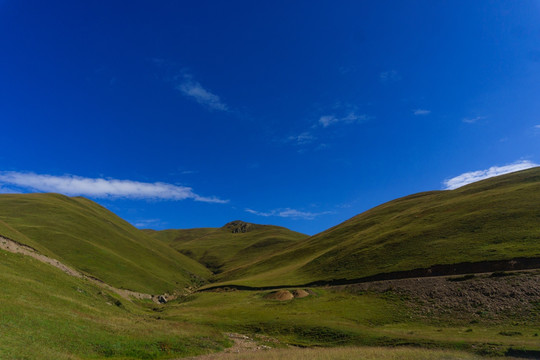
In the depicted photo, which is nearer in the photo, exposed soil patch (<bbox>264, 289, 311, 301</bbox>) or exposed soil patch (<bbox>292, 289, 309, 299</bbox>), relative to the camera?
exposed soil patch (<bbox>292, 289, 309, 299</bbox>)

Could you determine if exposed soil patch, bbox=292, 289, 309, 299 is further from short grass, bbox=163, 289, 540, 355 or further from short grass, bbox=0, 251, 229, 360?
short grass, bbox=0, 251, 229, 360

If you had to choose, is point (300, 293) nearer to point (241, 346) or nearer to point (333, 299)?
point (333, 299)

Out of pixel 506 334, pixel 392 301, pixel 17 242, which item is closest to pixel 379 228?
pixel 392 301

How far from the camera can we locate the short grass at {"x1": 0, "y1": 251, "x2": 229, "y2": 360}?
21.5 m

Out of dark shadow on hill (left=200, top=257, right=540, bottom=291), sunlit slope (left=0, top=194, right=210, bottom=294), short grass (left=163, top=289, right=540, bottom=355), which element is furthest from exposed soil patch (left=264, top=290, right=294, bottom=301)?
sunlit slope (left=0, top=194, right=210, bottom=294)

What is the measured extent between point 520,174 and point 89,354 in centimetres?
13704

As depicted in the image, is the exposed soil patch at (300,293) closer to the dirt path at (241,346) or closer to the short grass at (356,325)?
the short grass at (356,325)

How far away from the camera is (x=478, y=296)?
4212cm

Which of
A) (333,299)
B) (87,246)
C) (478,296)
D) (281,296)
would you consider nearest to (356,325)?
(333,299)

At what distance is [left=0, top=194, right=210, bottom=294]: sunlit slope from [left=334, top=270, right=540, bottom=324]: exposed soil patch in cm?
7283

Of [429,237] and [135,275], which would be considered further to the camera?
[135,275]

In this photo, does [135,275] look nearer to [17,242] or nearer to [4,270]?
[17,242]

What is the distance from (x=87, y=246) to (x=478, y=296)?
10328 cm

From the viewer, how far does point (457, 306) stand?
41906mm
